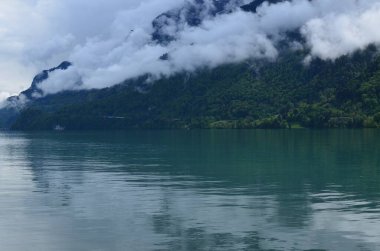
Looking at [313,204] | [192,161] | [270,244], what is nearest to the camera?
[270,244]

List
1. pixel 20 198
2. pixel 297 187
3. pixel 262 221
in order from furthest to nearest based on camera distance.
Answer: pixel 297 187
pixel 20 198
pixel 262 221

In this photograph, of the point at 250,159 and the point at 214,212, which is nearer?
the point at 214,212

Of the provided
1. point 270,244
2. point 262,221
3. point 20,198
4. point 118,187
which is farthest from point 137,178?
point 270,244

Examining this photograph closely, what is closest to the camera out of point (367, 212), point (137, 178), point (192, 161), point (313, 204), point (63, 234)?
point (63, 234)

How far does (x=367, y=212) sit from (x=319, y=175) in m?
39.5

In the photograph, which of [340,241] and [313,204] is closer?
[340,241]

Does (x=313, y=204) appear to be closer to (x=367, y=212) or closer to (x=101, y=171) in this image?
(x=367, y=212)

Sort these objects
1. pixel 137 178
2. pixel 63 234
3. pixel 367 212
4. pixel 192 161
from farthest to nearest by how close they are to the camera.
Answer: pixel 192 161 → pixel 137 178 → pixel 367 212 → pixel 63 234

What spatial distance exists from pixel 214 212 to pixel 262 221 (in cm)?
695

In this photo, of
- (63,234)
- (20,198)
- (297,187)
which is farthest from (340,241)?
(20,198)

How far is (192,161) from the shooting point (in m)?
136

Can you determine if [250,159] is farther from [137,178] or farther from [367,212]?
[367,212]

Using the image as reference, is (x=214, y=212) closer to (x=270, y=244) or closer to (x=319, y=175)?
(x=270, y=244)

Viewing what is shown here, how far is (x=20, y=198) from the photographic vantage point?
255 ft
